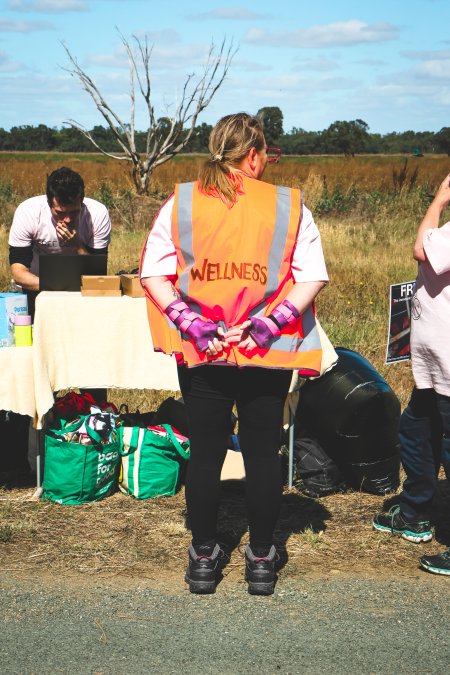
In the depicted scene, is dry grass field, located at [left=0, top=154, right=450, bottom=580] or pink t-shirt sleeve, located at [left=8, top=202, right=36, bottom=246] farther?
pink t-shirt sleeve, located at [left=8, top=202, right=36, bottom=246]

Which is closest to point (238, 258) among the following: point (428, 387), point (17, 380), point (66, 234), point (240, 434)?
point (240, 434)

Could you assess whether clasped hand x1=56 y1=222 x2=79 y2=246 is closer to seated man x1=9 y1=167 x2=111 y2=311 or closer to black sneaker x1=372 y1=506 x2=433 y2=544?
seated man x1=9 y1=167 x2=111 y2=311

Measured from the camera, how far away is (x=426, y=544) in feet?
13.6

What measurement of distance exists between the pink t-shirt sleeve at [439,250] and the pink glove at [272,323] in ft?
2.21

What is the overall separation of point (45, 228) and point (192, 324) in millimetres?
2355

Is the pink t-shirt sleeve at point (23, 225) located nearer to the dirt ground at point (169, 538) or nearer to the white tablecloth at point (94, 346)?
the white tablecloth at point (94, 346)

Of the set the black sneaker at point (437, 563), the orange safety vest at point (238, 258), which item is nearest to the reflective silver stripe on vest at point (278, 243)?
the orange safety vest at point (238, 258)

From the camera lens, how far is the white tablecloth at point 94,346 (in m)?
4.64

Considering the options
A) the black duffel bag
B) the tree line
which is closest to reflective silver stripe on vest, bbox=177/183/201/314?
the black duffel bag

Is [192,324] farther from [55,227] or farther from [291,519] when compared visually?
[55,227]

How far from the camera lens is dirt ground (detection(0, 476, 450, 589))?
3853 mm

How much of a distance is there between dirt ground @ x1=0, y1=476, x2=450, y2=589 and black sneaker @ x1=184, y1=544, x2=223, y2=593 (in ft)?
0.45

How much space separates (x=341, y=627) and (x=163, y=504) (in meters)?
1.60

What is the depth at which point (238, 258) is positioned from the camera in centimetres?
322
